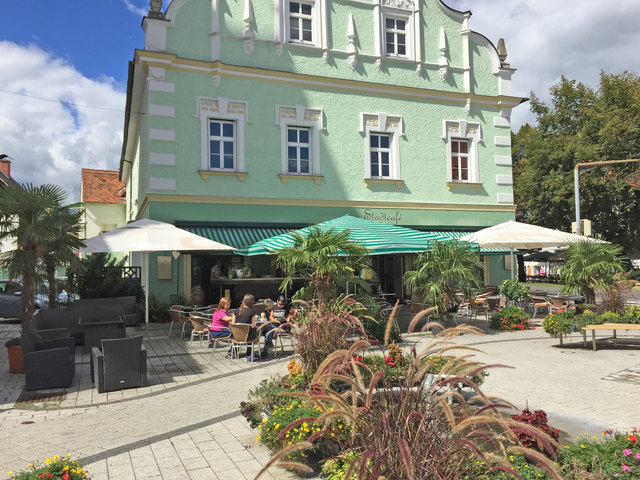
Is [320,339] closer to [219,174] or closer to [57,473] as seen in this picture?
[57,473]

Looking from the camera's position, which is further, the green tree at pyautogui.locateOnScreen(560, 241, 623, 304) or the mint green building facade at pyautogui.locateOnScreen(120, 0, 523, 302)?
the mint green building facade at pyautogui.locateOnScreen(120, 0, 523, 302)

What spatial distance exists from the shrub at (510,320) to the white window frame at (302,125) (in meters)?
7.53

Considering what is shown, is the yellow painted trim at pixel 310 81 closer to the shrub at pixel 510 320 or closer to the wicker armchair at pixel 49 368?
the shrub at pixel 510 320

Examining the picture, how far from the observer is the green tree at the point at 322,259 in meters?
9.34

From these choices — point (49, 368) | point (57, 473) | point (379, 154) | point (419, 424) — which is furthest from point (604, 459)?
point (379, 154)

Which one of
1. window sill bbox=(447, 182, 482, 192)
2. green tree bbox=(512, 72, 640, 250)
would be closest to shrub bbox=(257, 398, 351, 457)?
window sill bbox=(447, 182, 482, 192)

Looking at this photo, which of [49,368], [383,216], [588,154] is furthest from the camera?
[588,154]

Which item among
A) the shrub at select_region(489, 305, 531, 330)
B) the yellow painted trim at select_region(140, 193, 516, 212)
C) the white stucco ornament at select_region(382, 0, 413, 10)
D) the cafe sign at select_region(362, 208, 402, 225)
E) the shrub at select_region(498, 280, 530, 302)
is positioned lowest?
the shrub at select_region(489, 305, 531, 330)

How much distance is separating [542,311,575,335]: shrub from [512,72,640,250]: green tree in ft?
70.2

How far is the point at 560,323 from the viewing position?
34.0 feet

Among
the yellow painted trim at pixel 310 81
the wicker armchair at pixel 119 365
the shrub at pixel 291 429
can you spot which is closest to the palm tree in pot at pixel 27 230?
the wicker armchair at pixel 119 365

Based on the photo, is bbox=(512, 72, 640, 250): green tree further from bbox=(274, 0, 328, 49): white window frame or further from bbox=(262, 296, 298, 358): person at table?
bbox=(262, 296, 298, 358): person at table

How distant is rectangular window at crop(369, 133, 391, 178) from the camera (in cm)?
1861

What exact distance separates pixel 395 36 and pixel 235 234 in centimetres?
962
